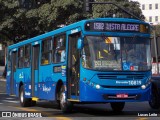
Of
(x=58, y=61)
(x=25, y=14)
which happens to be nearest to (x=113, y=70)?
(x=58, y=61)

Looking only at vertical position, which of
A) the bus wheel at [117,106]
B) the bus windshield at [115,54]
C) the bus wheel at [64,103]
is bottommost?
the bus wheel at [117,106]

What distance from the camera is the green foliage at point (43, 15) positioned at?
4241cm

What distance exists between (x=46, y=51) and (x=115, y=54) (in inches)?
165

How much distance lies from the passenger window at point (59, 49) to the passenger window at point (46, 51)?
0.53 metres

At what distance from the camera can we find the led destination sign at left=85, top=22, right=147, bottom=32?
560 inches

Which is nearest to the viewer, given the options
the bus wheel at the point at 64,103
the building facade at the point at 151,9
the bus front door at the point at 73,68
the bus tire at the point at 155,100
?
the bus front door at the point at 73,68

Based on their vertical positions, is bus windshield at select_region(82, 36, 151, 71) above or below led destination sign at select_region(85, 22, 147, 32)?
below

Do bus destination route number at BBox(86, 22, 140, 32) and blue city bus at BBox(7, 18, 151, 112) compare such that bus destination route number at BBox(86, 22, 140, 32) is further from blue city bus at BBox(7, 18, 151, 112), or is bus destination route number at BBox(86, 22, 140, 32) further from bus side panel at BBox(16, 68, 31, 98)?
bus side panel at BBox(16, 68, 31, 98)

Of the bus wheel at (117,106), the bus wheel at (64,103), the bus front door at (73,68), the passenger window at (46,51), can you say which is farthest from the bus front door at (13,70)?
the bus front door at (73,68)

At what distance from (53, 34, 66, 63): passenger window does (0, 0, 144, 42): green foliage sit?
25388 mm

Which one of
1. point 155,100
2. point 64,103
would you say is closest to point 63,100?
point 64,103

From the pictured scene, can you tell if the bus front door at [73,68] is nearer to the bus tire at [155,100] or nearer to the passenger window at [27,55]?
the bus tire at [155,100]

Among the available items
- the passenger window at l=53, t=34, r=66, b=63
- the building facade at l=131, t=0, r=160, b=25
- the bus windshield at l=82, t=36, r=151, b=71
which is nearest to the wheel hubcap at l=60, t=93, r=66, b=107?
the passenger window at l=53, t=34, r=66, b=63

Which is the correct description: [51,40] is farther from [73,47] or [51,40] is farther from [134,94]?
[134,94]
